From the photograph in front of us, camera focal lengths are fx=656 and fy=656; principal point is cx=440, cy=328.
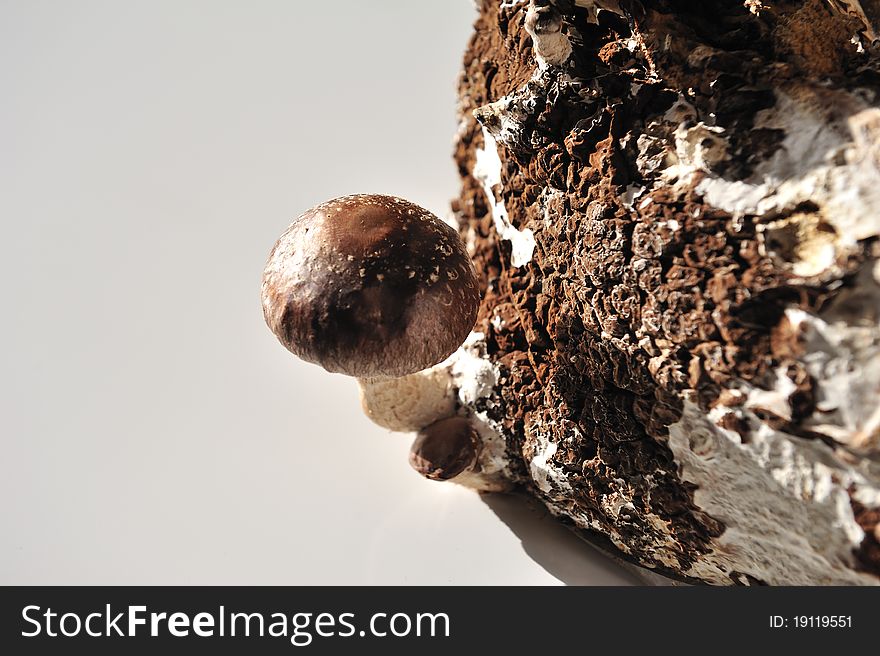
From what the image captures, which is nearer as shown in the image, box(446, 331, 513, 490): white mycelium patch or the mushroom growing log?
the mushroom growing log

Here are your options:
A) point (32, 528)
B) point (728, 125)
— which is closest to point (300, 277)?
point (728, 125)

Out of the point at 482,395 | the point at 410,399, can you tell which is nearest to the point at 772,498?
the point at 482,395

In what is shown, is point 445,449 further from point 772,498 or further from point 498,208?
point 772,498

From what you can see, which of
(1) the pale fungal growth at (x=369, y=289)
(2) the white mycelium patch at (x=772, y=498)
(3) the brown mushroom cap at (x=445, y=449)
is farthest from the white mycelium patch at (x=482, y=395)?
(2) the white mycelium patch at (x=772, y=498)

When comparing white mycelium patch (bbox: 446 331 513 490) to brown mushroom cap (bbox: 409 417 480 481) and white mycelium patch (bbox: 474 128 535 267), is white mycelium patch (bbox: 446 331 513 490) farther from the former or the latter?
white mycelium patch (bbox: 474 128 535 267)

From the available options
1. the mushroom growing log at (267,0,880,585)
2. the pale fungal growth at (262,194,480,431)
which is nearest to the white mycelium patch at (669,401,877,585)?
the mushroom growing log at (267,0,880,585)

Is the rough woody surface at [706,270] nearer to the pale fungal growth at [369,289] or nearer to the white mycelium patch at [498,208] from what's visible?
the white mycelium patch at [498,208]
